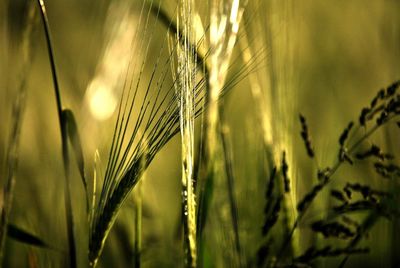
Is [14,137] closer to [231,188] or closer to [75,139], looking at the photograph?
[75,139]

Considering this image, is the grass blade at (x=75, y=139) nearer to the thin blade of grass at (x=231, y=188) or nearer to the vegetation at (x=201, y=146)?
the vegetation at (x=201, y=146)

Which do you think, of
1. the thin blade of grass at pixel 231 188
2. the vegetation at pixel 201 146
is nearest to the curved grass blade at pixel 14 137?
the vegetation at pixel 201 146

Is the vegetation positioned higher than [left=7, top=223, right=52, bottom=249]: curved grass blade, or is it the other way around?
the vegetation

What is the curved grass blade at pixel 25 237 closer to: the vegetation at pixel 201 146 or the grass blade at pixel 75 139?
the vegetation at pixel 201 146

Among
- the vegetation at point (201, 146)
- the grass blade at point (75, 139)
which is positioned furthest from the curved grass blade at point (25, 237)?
the grass blade at point (75, 139)

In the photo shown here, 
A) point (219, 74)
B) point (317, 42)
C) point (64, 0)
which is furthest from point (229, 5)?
point (64, 0)

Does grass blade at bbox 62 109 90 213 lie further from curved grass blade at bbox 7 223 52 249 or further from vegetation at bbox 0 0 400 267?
curved grass blade at bbox 7 223 52 249

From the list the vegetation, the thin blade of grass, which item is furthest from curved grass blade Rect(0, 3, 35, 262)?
the thin blade of grass

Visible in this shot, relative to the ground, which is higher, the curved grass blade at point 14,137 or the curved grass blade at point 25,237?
the curved grass blade at point 14,137

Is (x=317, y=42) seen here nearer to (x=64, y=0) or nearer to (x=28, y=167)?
(x=64, y=0)

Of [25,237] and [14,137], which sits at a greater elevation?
[14,137]

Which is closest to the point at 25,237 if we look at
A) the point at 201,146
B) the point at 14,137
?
the point at 14,137
